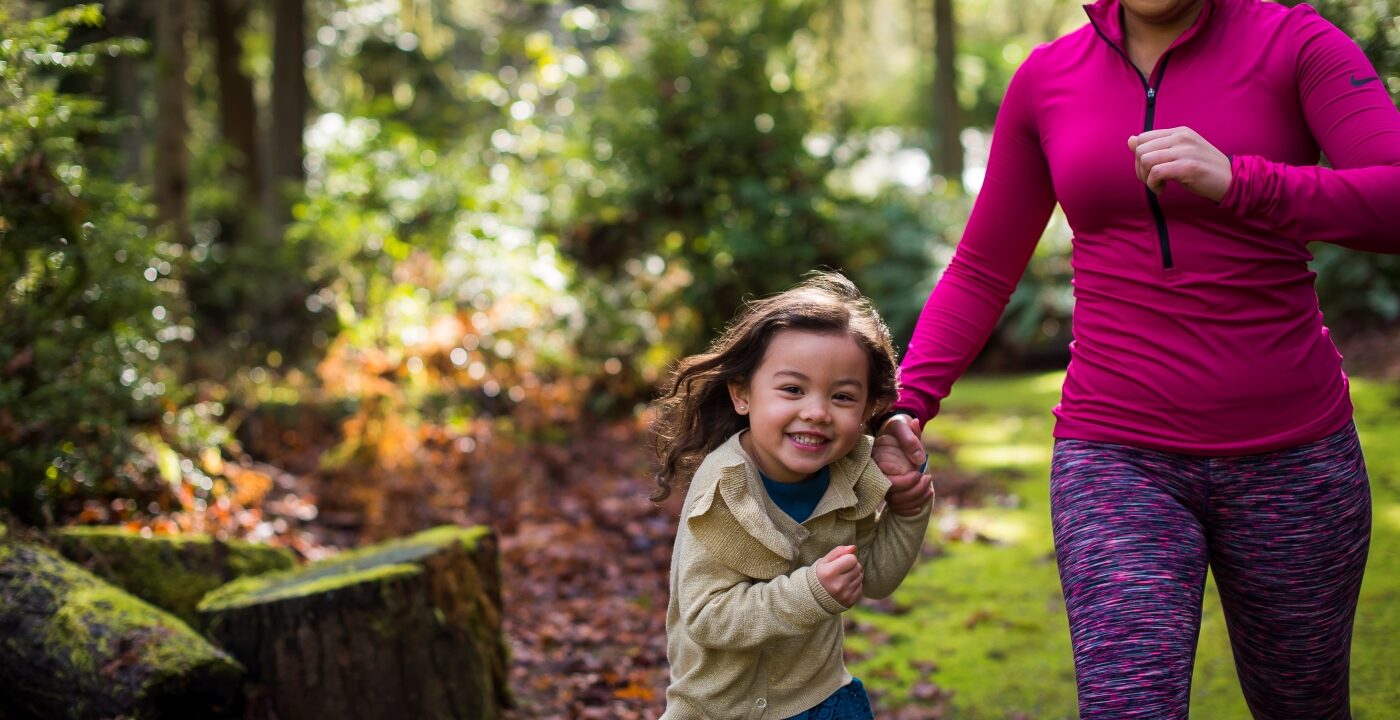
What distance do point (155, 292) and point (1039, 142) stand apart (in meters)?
4.55

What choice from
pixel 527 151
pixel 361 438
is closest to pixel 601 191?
pixel 527 151

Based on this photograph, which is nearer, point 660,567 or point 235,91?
point 660,567

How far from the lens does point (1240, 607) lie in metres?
2.56

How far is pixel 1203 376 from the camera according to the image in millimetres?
2396

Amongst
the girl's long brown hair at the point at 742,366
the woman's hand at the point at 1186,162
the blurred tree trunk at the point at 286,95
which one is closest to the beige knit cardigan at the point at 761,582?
the girl's long brown hair at the point at 742,366

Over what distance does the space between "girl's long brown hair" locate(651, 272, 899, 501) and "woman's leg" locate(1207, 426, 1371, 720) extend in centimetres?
73

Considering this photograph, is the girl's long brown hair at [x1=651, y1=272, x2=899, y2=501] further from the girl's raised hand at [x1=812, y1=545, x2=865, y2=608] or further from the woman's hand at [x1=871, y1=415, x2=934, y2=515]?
the girl's raised hand at [x1=812, y1=545, x2=865, y2=608]

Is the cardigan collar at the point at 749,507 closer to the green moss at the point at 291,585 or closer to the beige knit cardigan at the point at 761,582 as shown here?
the beige knit cardigan at the point at 761,582

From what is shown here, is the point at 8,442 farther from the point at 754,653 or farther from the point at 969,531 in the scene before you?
the point at 969,531

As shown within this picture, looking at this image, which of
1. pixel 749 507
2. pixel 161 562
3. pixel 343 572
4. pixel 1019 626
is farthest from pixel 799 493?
pixel 161 562

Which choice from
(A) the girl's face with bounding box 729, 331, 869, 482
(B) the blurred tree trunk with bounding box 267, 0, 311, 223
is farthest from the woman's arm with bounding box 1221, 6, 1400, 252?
(B) the blurred tree trunk with bounding box 267, 0, 311, 223

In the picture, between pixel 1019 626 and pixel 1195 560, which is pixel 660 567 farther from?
pixel 1195 560

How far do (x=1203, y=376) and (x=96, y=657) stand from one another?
3347 millimetres

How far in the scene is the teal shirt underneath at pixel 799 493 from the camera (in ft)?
8.55
